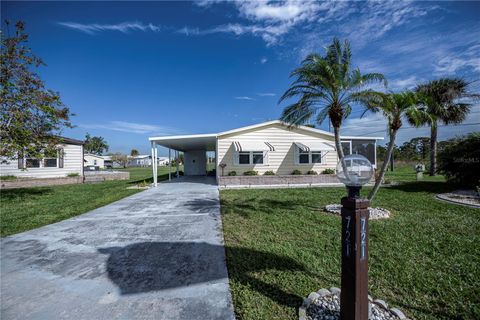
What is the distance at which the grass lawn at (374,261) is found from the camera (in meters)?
2.50

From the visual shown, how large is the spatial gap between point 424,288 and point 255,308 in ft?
7.53

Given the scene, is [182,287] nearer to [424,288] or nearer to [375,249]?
[424,288]

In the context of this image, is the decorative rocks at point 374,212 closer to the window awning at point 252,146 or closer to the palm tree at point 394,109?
the palm tree at point 394,109

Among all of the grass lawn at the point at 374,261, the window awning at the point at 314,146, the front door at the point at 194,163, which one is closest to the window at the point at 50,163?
the front door at the point at 194,163

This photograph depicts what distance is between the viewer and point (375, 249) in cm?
391

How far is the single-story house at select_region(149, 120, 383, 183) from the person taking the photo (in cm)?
1424

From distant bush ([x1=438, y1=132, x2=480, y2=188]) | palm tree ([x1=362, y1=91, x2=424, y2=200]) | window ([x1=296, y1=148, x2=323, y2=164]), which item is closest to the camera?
palm tree ([x1=362, y1=91, x2=424, y2=200])

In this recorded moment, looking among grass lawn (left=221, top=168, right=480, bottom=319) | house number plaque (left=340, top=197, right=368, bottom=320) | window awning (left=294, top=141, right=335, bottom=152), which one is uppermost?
window awning (left=294, top=141, right=335, bottom=152)

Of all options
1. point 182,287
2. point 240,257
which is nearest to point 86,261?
point 182,287

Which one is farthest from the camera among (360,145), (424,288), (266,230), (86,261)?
(360,145)

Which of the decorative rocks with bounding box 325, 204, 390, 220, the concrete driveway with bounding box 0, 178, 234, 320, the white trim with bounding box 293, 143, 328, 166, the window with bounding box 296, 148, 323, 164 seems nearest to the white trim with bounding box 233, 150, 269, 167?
the white trim with bounding box 293, 143, 328, 166

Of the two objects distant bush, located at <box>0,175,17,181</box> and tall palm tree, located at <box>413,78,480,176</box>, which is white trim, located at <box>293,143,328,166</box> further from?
distant bush, located at <box>0,175,17,181</box>

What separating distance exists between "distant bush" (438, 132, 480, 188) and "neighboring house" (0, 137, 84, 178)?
2219 centimetres

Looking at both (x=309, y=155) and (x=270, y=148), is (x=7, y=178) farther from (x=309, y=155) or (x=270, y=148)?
(x=309, y=155)
